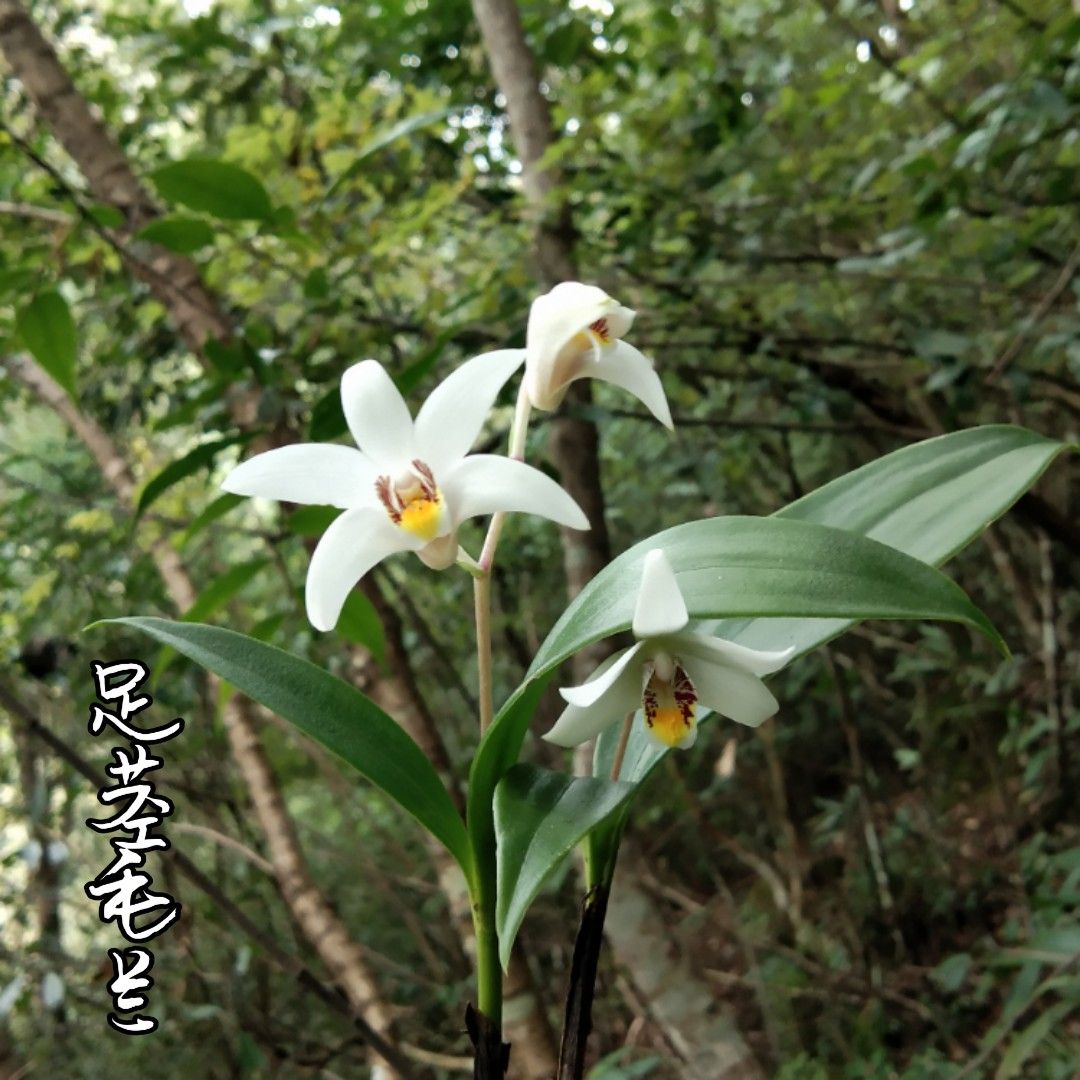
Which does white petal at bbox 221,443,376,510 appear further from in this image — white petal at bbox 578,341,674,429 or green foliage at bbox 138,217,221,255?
green foliage at bbox 138,217,221,255

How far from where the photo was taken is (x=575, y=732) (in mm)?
470

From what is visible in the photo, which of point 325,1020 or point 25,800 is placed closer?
point 25,800

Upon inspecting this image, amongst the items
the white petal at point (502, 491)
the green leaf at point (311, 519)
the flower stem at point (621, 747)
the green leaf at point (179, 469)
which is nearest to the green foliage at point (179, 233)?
the green leaf at point (179, 469)

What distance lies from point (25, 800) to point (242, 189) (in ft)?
4.89

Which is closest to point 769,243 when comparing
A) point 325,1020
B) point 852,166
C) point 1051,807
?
point 852,166

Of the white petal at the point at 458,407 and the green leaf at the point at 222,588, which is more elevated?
the green leaf at the point at 222,588

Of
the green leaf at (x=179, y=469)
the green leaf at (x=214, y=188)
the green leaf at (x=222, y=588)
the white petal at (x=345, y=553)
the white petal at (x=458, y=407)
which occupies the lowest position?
the white petal at (x=345, y=553)

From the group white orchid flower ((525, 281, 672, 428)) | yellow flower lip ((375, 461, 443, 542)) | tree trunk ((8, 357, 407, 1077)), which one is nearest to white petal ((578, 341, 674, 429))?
white orchid flower ((525, 281, 672, 428))

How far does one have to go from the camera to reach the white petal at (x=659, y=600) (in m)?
0.37

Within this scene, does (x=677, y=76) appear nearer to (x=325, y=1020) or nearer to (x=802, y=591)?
(x=802, y=591)

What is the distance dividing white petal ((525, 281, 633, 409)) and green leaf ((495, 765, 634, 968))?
185 millimetres

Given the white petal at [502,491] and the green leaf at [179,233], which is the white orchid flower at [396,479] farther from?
the green leaf at [179,233]

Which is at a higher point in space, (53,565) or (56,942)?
(53,565)

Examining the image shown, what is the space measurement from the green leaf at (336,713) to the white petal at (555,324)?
0.57 ft
